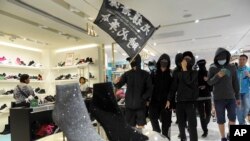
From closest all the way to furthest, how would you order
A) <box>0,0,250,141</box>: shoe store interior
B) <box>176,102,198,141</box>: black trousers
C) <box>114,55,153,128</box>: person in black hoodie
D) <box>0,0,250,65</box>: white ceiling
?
<box>0,0,250,141</box>: shoe store interior → <box>176,102,198,141</box>: black trousers → <box>114,55,153,128</box>: person in black hoodie → <box>0,0,250,65</box>: white ceiling

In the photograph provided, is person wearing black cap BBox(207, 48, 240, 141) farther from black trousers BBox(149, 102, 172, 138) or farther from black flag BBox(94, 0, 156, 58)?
black flag BBox(94, 0, 156, 58)

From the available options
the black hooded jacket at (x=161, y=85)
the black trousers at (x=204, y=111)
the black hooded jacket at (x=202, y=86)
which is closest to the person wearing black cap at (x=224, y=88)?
the black hooded jacket at (x=161, y=85)

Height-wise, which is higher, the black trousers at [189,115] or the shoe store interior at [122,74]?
the shoe store interior at [122,74]

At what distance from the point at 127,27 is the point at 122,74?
1116 mm

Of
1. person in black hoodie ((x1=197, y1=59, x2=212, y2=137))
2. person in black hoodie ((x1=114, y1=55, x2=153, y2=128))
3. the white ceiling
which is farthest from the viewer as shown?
the white ceiling

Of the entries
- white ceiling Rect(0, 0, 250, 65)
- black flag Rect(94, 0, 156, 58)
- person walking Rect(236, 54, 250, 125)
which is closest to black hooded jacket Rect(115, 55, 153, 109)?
black flag Rect(94, 0, 156, 58)

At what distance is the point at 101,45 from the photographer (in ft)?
29.1

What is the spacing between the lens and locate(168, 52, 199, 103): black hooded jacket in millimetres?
3264

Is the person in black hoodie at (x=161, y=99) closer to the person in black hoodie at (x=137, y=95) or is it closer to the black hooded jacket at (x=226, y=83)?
the person in black hoodie at (x=137, y=95)

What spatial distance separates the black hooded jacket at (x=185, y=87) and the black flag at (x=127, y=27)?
3.13 ft

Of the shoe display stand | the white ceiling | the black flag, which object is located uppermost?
the white ceiling

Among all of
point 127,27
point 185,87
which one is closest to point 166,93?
point 185,87

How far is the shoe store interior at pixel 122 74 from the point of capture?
6.68ft

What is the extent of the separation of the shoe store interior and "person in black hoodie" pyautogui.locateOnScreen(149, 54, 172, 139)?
15 millimetres
